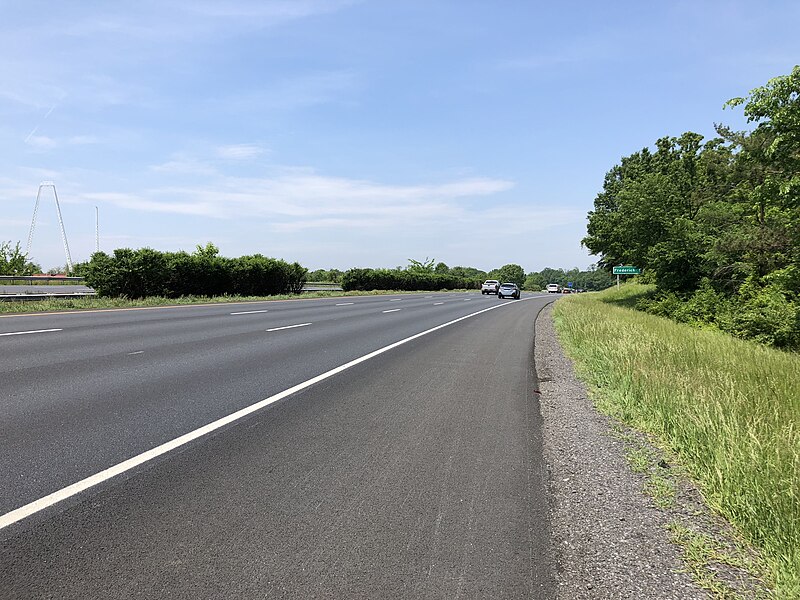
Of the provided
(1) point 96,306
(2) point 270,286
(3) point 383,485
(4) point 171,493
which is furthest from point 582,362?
(2) point 270,286

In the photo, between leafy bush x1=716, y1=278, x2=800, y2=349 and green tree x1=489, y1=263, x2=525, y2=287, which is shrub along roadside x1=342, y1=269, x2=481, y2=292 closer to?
leafy bush x1=716, y1=278, x2=800, y2=349

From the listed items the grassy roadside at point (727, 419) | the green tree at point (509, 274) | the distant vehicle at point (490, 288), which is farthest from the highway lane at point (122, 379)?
the green tree at point (509, 274)

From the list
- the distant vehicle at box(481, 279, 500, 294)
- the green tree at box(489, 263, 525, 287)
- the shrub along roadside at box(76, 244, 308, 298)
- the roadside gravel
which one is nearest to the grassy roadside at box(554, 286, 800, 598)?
the roadside gravel

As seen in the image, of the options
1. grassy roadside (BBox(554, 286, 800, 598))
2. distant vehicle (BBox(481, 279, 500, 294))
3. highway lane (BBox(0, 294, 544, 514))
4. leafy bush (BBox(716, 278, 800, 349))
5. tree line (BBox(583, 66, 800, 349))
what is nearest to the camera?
grassy roadside (BBox(554, 286, 800, 598))

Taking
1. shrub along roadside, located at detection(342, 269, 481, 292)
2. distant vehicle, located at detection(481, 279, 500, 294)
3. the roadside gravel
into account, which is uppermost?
shrub along roadside, located at detection(342, 269, 481, 292)

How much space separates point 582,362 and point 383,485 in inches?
291

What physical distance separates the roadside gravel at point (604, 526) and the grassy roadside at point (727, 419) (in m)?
0.47

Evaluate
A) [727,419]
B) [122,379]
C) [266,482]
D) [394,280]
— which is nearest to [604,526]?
[266,482]

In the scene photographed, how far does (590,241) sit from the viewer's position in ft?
125

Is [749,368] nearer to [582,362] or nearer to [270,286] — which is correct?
[582,362]

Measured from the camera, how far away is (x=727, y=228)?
2706 centimetres

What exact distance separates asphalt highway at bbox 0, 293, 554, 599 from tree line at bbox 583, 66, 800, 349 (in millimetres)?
11522

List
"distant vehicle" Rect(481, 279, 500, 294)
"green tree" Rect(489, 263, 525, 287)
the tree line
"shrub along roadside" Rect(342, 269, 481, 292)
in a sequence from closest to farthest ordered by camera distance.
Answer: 1. the tree line
2. "shrub along roadside" Rect(342, 269, 481, 292)
3. "distant vehicle" Rect(481, 279, 500, 294)
4. "green tree" Rect(489, 263, 525, 287)

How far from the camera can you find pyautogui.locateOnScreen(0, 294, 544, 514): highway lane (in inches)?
165
